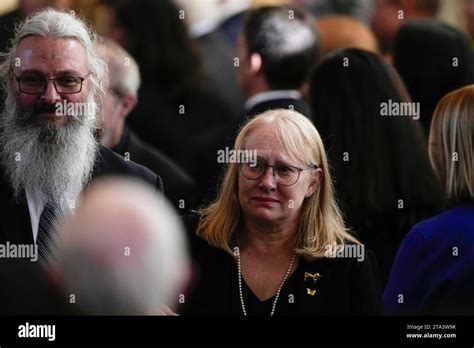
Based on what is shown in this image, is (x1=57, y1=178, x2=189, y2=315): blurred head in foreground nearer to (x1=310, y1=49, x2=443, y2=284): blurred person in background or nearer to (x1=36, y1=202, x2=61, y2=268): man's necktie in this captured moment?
(x1=36, y1=202, x2=61, y2=268): man's necktie

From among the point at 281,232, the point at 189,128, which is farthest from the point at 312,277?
the point at 189,128

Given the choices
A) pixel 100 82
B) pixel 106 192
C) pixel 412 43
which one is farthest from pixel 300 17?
pixel 106 192

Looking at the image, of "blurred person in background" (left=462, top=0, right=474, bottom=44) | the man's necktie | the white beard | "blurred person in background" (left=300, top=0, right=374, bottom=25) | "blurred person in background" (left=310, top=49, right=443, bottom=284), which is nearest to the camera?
the man's necktie

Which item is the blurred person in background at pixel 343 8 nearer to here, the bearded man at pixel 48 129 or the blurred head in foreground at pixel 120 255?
the bearded man at pixel 48 129

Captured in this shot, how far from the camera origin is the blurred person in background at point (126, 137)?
5.38m

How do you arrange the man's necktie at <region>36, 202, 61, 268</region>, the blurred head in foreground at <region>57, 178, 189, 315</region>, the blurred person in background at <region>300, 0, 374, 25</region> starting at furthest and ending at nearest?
the blurred person in background at <region>300, 0, 374, 25</region>, the man's necktie at <region>36, 202, 61, 268</region>, the blurred head in foreground at <region>57, 178, 189, 315</region>

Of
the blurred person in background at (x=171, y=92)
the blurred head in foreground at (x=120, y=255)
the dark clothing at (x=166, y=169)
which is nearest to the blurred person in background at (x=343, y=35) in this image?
the blurred person in background at (x=171, y=92)

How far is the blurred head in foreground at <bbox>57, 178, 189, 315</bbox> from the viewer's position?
358 centimetres

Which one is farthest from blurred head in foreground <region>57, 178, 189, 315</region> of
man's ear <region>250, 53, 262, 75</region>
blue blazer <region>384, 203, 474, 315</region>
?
man's ear <region>250, 53, 262, 75</region>

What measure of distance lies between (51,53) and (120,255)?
171 cm

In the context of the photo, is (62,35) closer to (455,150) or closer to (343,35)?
(343,35)

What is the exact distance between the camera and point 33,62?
5.23m

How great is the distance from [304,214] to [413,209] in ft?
1.48

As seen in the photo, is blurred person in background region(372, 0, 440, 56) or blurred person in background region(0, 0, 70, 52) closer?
blurred person in background region(0, 0, 70, 52)
